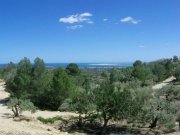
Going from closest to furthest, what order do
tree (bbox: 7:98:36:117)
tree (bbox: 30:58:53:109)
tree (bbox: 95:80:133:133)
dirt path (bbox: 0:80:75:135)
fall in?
1. dirt path (bbox: 0:80:75:135)
2. tree (bbox: 95:80:133:133)
3. tree (bbox: 7:98:36:117)
4. tree (bbox: 30:58:53:109)

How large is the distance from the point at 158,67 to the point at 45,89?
67.5 meters

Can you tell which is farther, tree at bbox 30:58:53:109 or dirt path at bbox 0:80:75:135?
tree at bbox 30:58:53:109

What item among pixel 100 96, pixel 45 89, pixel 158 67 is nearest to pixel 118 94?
pixel 100 96

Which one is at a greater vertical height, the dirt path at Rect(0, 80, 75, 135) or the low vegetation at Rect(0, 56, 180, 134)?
the low vegetation at Rect(0, 56, 180, 134)

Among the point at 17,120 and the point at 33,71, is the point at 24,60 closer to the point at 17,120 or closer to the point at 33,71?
the point at 33,71

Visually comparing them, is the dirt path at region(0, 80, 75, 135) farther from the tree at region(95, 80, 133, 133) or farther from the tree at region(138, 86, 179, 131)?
the tree at region(138, 86, 179, 131)

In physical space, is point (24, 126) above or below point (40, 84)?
below

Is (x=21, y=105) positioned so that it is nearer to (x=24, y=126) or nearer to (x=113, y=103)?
(x=24, y=126)

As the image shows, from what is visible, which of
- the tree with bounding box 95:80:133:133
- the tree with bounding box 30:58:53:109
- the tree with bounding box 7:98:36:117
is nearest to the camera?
the tree with bounding box 95:80:133:133

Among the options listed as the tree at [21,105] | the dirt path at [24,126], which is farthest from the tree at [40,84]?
the tree at [21,105]

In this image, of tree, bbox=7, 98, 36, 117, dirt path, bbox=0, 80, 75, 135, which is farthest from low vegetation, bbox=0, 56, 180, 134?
dirt path, bbox=0, 80, 75, 135

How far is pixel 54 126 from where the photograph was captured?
1732 inches

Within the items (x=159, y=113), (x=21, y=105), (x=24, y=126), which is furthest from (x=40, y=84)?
(x=159, y=113)

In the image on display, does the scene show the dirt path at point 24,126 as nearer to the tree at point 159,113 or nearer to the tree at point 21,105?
the tree at point 21,105
